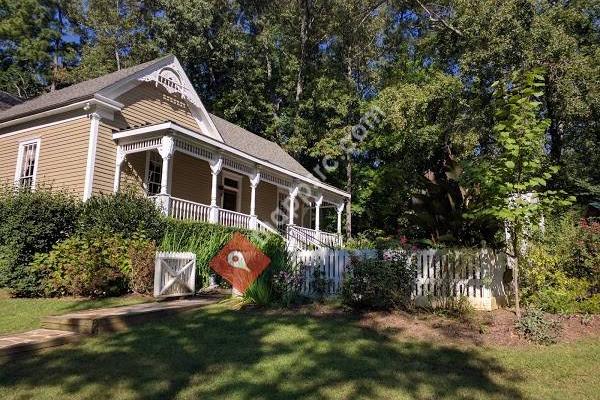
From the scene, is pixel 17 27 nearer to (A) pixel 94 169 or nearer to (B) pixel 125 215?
(A) pixel 94 169

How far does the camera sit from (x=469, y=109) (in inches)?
855

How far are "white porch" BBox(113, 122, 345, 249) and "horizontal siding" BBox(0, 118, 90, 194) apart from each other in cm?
105

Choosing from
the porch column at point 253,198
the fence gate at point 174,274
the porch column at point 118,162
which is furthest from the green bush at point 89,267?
the porch column at point 253,198

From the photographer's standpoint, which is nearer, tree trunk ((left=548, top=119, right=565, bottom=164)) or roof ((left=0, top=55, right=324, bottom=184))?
roof ((left=0, top=55, right=324, bottom=184))

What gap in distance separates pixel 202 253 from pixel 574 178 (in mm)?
16931

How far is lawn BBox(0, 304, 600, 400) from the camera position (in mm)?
4684

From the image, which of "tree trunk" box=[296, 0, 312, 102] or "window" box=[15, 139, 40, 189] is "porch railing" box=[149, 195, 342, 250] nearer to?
"window" box=[15, 139, 40, 189]

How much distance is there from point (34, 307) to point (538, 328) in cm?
898

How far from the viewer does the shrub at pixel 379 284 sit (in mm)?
8164

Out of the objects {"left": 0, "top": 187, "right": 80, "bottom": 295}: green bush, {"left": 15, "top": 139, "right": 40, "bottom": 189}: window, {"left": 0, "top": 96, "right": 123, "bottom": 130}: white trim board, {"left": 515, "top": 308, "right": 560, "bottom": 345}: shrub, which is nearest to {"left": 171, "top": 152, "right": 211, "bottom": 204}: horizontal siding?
{"left": 0, "top": 96, "right": 123, "bottom": 130}: white trim board

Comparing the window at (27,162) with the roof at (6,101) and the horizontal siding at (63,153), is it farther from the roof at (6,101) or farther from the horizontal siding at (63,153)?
the roof at (6,101)

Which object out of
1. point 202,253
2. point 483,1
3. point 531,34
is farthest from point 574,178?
point 202,253

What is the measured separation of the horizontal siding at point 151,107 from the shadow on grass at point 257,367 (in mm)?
10524

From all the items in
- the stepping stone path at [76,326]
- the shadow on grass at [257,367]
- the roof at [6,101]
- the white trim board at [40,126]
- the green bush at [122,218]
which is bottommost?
the shadow on grass at [257,367]
